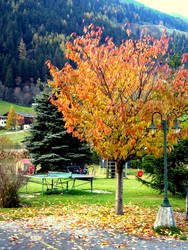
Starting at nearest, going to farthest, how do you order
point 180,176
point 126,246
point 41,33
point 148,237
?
1. point 126,246
2. point 148,237
3. point 180,176
4. point 41,33

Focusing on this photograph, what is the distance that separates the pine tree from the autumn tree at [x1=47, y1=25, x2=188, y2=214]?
18.1 metres

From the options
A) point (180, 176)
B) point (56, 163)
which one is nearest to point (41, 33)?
point (56, 163)

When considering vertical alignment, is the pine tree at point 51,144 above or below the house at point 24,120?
below

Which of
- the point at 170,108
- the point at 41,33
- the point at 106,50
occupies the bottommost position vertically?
the point at 170,108

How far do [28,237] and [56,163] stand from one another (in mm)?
21338

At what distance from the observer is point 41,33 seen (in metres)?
172

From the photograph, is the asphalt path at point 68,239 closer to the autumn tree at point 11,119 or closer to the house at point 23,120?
the autumn tree at point 11,119

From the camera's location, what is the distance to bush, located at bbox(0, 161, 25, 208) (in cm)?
1150

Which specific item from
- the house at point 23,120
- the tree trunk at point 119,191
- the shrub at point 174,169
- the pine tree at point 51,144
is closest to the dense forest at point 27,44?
the house at point 23,120

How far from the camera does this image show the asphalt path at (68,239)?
6879 millimetres

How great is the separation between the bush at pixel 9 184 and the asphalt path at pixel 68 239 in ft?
9.44

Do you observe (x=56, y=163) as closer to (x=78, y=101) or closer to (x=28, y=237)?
(x=78, y=101)

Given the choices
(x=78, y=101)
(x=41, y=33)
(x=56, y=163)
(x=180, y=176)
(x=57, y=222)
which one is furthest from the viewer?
(x=41, y=33)

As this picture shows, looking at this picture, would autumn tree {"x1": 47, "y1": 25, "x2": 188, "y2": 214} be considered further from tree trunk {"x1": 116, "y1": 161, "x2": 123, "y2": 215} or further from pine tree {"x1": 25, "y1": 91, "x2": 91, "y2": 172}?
pine tree {"x1": 25, "y1": 91, "x2": 91, "y2": 172}
